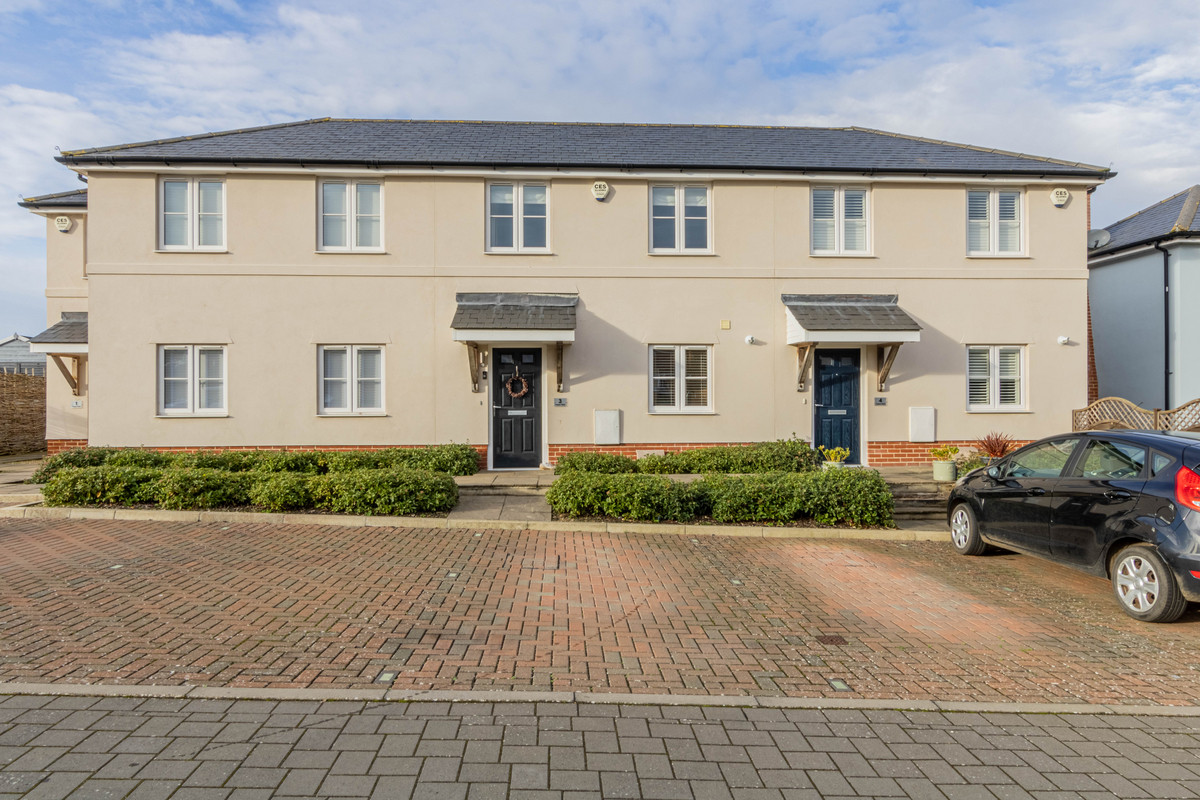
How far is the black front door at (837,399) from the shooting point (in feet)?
45.4

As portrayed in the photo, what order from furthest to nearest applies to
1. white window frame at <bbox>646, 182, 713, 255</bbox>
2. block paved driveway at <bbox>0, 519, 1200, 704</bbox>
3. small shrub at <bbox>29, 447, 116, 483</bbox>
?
1. white window frame at <bbox>646, 182, 713, 255</bbox>
2. small shrub at <bbox>29, 447, 116, 483</bbox>
3. block paved driveway at <bbox>0, 519, 1200, 704</bbox>

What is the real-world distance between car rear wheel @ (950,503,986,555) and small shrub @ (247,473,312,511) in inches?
337

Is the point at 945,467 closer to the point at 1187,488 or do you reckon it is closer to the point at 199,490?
the point at 1187,488

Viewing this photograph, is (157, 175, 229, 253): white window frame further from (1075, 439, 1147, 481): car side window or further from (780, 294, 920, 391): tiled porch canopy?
Answer: (1075, 439, 1147, 481): car side window

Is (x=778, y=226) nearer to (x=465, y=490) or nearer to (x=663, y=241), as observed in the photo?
(x=663, y=241)

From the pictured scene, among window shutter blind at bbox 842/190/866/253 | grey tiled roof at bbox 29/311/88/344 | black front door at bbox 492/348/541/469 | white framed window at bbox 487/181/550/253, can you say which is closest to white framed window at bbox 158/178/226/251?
grey tiled roof at bbox 29/311/88/344

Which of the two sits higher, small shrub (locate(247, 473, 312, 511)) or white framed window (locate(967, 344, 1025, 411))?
white framed window (locate(967, 344, 1025, 411))

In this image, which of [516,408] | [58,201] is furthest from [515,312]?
[58,201]

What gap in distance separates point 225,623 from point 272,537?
10.7 ft

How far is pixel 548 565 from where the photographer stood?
722cm

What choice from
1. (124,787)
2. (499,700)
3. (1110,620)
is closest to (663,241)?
(1110,620)

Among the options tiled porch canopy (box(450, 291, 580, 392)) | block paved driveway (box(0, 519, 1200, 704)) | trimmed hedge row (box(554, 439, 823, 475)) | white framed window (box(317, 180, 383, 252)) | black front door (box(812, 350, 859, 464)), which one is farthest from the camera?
black front door (box(812, 350, 859, 464))

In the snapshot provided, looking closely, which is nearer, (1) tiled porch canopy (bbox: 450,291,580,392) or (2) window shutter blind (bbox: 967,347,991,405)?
(1) tiled porch canopy (bbox: 450,291,580,392)

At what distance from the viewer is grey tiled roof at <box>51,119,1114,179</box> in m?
13.1
